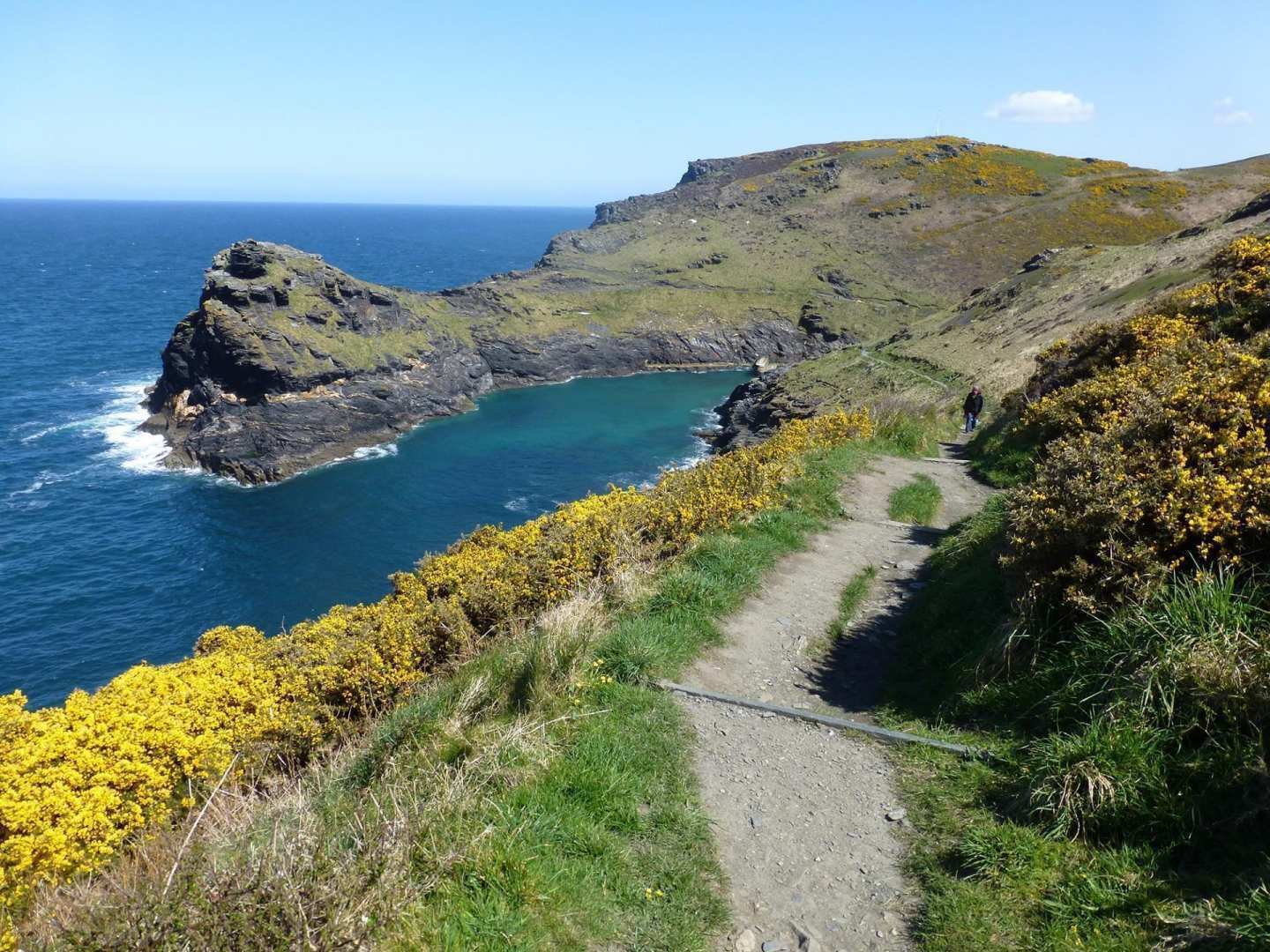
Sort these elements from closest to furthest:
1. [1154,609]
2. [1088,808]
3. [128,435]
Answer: [1088,808] < [1154,609] < [128,435]

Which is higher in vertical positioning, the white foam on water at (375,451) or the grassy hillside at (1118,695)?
the grassy hillside at (1118,695)

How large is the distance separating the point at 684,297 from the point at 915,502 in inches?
3627

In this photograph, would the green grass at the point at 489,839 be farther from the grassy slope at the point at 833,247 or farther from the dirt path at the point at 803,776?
the grassy slope at the point at 833,247

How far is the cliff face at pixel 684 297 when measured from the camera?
60844 mm

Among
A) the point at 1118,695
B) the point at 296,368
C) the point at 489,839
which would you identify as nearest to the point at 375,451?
the point at 296,368

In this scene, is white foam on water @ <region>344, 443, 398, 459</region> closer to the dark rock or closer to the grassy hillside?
the grassy hillside

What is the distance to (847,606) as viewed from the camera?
1068 cm

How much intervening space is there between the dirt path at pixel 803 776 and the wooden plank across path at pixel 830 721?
107 millimetres

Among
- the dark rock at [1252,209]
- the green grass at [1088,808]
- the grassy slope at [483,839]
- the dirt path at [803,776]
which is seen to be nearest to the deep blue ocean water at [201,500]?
the dirt path at [803,776]

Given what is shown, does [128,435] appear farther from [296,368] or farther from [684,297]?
[684,297]

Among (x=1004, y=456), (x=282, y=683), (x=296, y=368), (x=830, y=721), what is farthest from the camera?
(x=296, y=368)

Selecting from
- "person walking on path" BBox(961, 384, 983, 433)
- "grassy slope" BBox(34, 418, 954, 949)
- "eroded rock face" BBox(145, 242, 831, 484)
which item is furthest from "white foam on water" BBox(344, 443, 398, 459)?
"grassy slope" BBox(34, 418, 954, 949)

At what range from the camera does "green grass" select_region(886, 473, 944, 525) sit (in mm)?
14797

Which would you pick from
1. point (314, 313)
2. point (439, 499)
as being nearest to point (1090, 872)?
point (439, 499)
